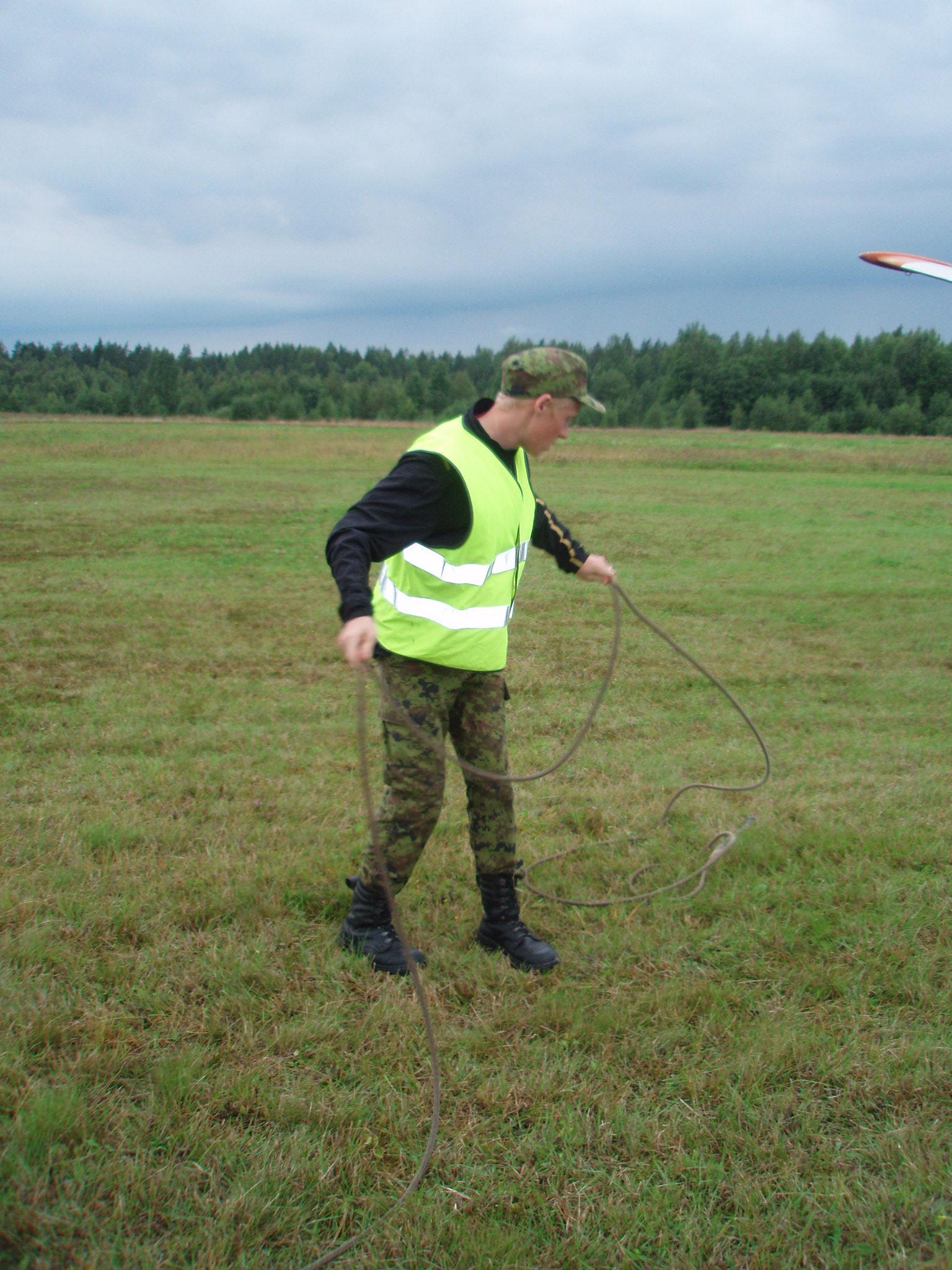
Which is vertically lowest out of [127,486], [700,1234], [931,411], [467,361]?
[700,1234]

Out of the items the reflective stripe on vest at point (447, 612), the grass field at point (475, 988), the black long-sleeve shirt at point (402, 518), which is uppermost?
the black long-sleeve shirt at point (402, 518)

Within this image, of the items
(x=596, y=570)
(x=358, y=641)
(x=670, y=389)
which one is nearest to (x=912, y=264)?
(x=596, y=570)

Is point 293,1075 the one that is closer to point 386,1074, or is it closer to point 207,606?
point 386,1074

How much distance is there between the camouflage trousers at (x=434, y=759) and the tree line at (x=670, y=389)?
72.4 meters

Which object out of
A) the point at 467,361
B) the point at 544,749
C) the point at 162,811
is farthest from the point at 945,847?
the point at 467,361

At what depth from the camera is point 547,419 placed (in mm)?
3000

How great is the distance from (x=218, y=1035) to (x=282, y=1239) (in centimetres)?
80

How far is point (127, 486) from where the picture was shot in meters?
19.4

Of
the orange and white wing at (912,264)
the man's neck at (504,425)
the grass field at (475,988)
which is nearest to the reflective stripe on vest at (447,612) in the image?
the man's neck at (504,425)

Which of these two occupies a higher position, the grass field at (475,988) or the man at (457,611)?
the man at (457,611)

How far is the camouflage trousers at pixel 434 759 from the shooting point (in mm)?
3051

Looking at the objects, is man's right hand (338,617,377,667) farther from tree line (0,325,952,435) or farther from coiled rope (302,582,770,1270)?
tree line (0,325,952,435)

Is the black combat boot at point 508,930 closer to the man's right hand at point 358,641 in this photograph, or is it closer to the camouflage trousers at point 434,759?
the camouflage trousers at point 434,759

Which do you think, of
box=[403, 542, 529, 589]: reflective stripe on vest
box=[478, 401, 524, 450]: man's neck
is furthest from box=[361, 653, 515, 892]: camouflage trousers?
box=[478, 401, 524, 450]: man's neck
